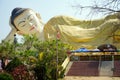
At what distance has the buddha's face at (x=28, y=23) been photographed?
3371 cm

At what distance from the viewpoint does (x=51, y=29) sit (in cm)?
3091

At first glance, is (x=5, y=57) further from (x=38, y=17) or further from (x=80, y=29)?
(x=38, y=17)

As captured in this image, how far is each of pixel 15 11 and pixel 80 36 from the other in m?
9.82

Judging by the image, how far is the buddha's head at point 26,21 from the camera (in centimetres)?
3375

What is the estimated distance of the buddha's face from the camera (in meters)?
33.7

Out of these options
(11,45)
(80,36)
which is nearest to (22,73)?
(11,45)

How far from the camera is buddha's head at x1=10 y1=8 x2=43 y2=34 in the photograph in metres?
33.8

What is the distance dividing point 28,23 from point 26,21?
32cm

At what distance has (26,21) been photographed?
3388cm

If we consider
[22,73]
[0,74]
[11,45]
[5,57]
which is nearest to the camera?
[0,74]

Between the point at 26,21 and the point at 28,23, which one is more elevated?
the point at 26,21

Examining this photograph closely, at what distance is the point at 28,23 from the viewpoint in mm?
33969

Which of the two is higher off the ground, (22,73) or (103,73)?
(22,73)

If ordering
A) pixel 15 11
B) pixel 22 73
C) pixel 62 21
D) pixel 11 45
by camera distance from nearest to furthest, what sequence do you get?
pixel 22 73 → pixel 11 45 → pixel 62 21 → pixel 15 11
